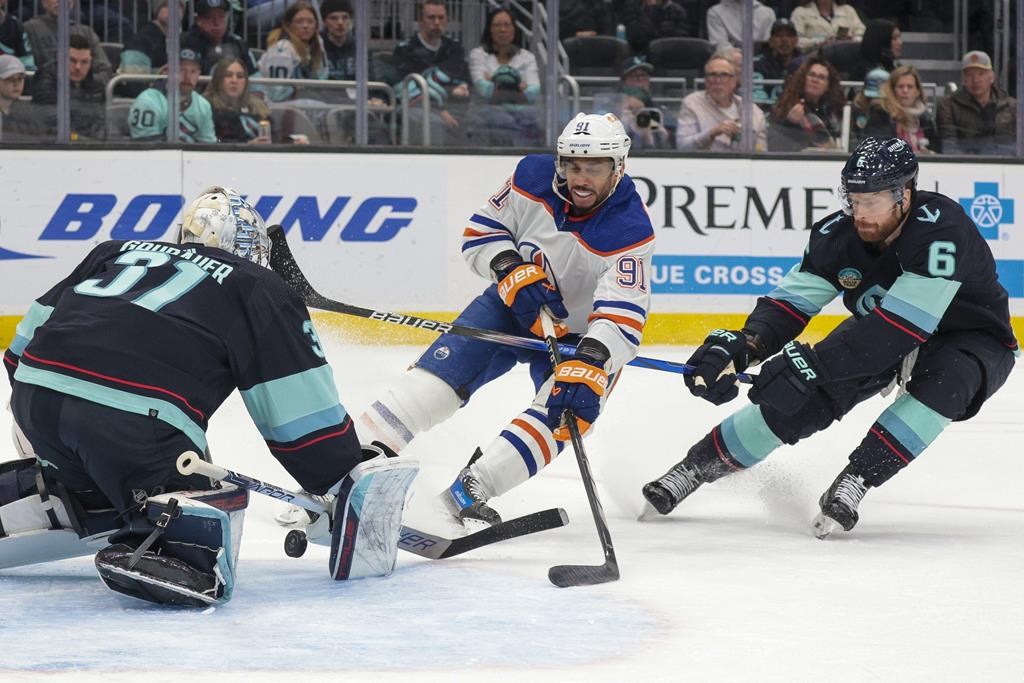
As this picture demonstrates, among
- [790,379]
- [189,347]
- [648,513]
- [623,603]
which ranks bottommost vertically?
[648,513]

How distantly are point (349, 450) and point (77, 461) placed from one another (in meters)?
0.48

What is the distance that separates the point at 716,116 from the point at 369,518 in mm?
4841

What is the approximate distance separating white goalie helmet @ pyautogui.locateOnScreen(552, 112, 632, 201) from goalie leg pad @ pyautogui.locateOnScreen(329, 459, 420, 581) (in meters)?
1.00

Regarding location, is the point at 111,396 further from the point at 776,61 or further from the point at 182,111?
the point at 776,61

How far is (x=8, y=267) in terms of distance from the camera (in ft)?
21.6

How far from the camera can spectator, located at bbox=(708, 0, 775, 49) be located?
7.31 m

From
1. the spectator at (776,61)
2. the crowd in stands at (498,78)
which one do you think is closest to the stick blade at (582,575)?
the crowd in stands at (498,78)

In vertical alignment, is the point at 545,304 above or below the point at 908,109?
below

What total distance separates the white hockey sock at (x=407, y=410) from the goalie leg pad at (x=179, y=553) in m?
0.88

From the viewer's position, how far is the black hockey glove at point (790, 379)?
3482 mm

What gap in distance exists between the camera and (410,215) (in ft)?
22.6

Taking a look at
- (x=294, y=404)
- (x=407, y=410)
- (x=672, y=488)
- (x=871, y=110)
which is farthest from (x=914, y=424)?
(x=871, y=110)

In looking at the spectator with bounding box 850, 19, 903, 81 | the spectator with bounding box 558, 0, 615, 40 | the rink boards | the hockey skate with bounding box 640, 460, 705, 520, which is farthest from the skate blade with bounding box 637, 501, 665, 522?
the spectator with bounding box 850, 19, 903, 81

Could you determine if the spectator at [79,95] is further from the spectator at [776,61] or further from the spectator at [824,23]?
the spectator at [824,23]
